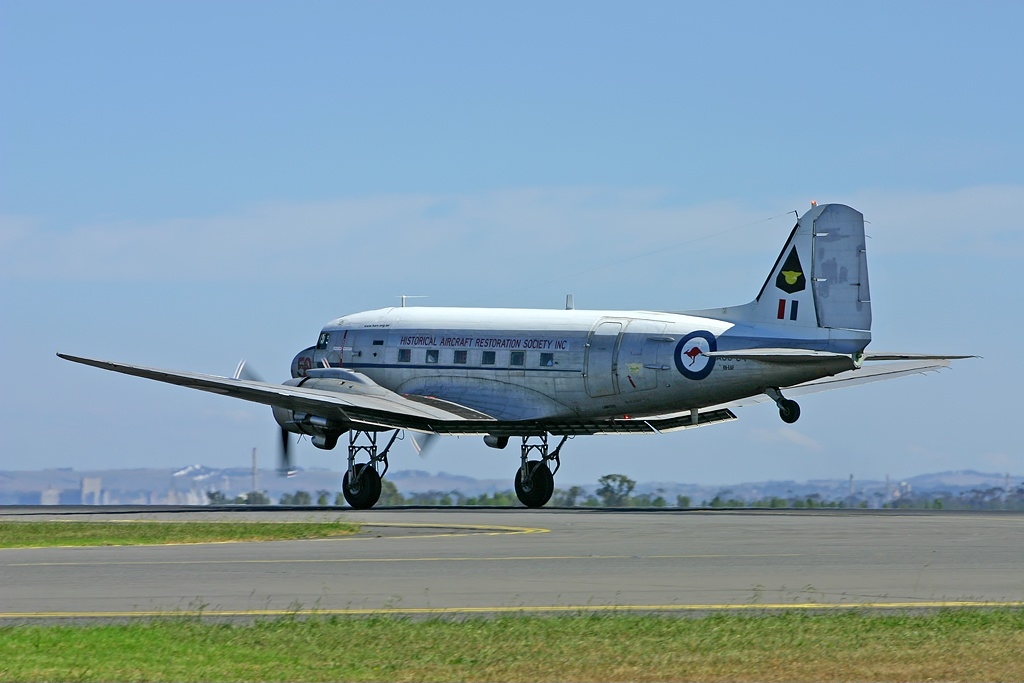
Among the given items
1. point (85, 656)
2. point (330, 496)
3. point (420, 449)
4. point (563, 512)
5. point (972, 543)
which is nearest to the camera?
point (85, 656)

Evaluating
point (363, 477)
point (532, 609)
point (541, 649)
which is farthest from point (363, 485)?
point (541, 649)

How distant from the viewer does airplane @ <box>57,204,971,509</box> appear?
39000 mm

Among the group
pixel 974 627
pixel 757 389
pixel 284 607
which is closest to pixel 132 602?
pixel 284 607

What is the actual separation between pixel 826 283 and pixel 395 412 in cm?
1209

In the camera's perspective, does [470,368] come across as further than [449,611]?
Yes

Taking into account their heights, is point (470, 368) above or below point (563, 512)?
above

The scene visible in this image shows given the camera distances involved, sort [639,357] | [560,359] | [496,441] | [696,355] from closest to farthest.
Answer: [696,355] < [639,357] < [560,359] < [496,441]

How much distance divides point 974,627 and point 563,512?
942 inches

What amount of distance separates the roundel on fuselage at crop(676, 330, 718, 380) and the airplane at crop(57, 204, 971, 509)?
38 mm

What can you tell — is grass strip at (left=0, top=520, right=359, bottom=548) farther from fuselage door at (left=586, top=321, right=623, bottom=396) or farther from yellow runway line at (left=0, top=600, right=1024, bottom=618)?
yellow runway line at (left=0, top=600, right=1024, bottom=618)

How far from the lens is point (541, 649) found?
14617 millimetres

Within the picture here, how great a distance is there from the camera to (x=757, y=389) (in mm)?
40250

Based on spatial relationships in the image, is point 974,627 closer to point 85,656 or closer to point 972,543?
point 85,656

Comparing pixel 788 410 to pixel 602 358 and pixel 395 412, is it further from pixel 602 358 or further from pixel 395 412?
pixel 395 412
